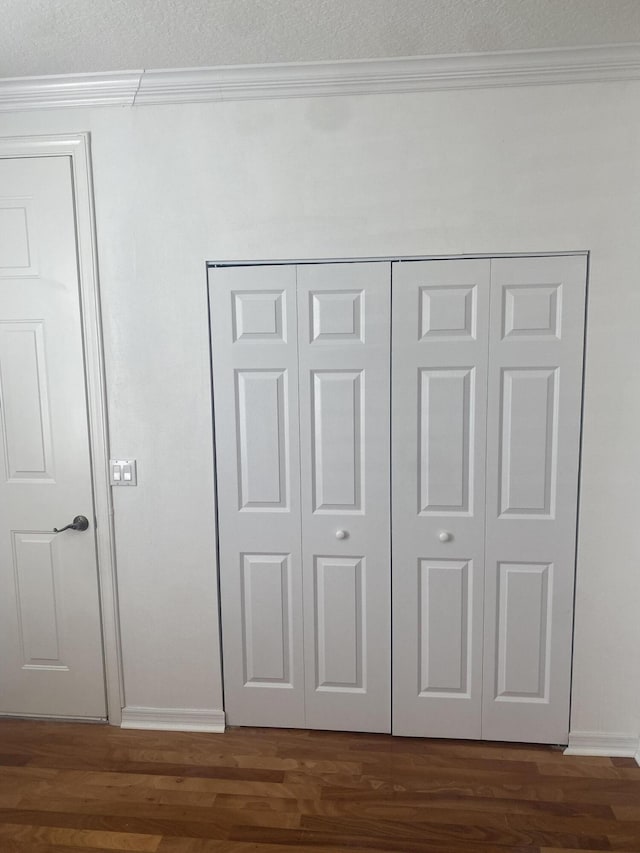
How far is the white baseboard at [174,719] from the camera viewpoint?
2.56 meters

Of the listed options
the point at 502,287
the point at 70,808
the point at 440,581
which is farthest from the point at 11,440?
the point at 502,287

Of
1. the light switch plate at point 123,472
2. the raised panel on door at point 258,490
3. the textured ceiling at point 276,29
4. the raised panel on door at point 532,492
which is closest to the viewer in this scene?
the textured ceiling at point 276,29

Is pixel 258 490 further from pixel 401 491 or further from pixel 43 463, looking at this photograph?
pixel 43 463

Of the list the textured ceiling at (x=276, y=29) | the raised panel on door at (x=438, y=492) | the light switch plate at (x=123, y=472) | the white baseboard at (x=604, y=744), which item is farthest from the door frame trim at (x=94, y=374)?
the white baseboard at (x=604, y=744)

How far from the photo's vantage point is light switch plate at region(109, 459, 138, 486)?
2.49 m

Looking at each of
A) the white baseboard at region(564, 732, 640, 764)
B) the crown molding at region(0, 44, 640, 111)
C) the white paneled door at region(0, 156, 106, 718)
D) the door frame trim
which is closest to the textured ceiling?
the crown molding at region(0, 44, 640, 111)

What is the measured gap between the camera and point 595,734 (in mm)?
2389

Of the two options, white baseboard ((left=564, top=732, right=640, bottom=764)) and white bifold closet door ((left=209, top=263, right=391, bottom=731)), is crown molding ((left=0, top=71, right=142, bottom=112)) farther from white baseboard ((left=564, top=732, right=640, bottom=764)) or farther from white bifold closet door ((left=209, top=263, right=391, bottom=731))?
white baseboard ((left=564, top=732, right=640, bottom=764))

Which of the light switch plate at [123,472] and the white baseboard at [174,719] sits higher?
the light switch plate at [123,472]

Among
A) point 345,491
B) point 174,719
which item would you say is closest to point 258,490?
point 345,491

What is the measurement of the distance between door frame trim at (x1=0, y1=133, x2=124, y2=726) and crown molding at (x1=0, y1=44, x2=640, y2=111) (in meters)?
0.16

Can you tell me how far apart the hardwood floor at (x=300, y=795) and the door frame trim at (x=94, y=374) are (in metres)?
0.35

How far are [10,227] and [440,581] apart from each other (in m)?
2.24

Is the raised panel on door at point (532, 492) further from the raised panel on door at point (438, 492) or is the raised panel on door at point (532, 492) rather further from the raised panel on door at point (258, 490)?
the raised panel on door at point (258, 490)
